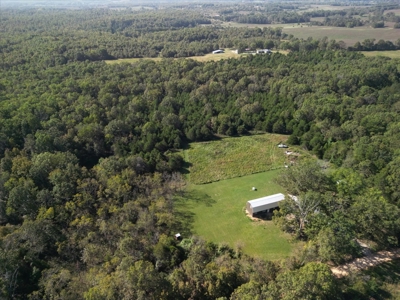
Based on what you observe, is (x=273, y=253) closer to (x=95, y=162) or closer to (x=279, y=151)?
(x=279, y=151)

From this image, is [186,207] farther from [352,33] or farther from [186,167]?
[352,33]

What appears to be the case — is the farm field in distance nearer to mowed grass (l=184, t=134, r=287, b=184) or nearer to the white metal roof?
mowed grass (l=184, t=134, r=287, b=184)

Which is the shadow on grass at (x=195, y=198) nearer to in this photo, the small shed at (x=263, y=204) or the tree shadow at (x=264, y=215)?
the small shed at (x=263, y=204)

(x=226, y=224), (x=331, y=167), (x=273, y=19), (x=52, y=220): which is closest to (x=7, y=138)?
(x=52, y=220)

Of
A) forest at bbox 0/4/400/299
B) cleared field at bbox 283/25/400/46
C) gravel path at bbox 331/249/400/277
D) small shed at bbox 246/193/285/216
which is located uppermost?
cleared field at bbox 283/25/400/46

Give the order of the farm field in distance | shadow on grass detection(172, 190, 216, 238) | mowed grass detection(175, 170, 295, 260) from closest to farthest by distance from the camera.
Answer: mowed grass detection(175, 170, 295, 260) < shadow on grass detection(172, 190, 216, 238) < the farm field in distance

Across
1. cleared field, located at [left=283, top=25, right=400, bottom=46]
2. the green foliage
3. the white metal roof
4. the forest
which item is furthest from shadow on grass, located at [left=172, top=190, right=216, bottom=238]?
cleared field, located at [left=283, top=25, right=400, bottom=46]

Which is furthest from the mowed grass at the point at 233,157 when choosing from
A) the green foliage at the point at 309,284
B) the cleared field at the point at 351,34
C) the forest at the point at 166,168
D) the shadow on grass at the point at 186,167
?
the cleared field at the point at 351,34
